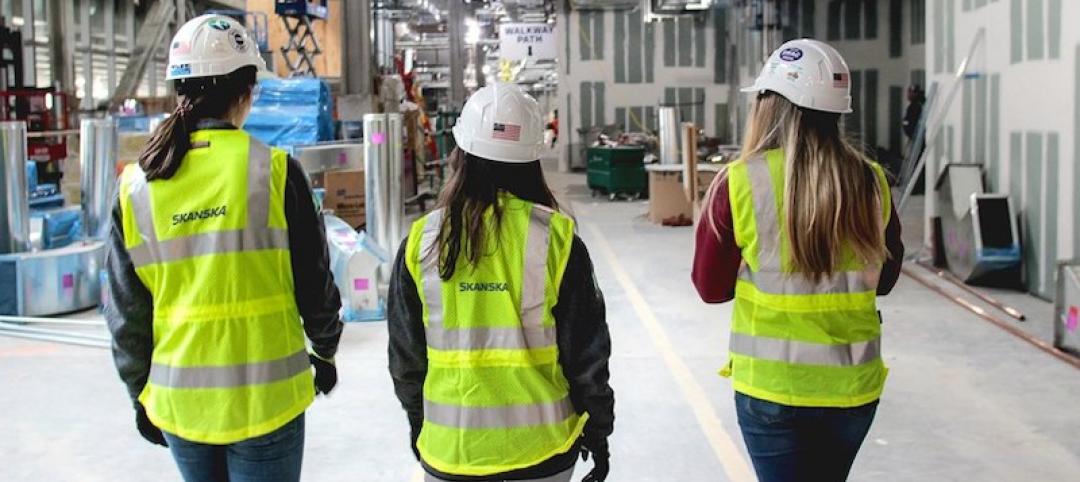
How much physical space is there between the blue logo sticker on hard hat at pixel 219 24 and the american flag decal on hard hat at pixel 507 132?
2.70 feet

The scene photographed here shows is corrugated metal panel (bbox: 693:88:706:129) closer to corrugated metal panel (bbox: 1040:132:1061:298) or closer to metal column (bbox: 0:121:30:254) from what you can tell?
corrugated metal panel (bbox: 1040:132:1061:298)

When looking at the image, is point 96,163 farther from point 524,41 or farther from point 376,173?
point 524,41

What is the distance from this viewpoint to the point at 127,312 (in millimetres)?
2605

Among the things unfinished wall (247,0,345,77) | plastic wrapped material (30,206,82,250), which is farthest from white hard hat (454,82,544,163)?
unfinished wall (247,0,345,77)

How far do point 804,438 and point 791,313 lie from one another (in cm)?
31

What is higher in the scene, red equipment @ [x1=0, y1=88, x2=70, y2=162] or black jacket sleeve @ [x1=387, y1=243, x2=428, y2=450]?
red equipment @ [x1=0, y1=88, x2=70, y2=162]

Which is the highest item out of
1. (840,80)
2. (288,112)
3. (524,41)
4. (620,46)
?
(524,41)

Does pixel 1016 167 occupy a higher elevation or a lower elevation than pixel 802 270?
higher

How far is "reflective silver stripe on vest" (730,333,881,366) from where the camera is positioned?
2.63 metres

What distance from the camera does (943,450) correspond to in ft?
17.5

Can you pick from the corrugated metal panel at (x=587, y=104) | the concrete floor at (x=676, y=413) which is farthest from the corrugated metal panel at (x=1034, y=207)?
the corrugated metal panel at (x=587, y=104)

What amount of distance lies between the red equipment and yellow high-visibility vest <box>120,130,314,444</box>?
15070mm

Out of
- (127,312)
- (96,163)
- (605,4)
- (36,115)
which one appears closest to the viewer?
(127,312)

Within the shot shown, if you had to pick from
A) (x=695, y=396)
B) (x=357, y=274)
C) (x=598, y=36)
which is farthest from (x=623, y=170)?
(x=695, y=396)
